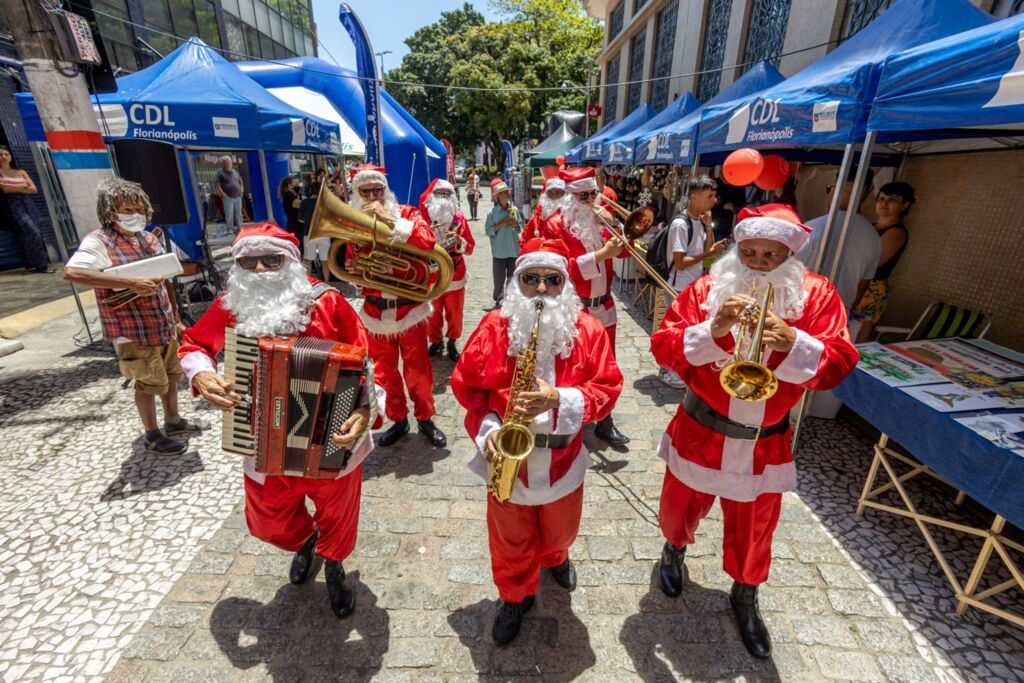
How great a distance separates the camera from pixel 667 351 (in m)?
2.34

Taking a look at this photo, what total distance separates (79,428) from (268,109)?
4.79m

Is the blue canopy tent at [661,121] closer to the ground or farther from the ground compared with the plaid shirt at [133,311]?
farther from the ground

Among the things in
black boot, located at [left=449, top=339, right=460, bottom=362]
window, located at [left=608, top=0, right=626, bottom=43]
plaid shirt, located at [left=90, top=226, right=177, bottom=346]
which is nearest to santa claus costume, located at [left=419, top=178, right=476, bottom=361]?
black boot, located at [left=449, top=339, right=460, bottom=362]

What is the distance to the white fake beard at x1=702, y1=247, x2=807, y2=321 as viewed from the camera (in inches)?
88.0

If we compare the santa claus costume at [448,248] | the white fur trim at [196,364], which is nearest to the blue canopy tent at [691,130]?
the santa claus costume at [448,248]

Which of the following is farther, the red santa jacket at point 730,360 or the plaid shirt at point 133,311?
the plaid shirt at point 133,311

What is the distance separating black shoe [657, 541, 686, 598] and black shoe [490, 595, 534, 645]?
863mm

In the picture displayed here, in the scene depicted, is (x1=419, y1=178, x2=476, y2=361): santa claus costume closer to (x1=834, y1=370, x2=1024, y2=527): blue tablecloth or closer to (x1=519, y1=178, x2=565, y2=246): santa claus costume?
(x1=519, y1=178, x2=565, y2=246): santa claus costume

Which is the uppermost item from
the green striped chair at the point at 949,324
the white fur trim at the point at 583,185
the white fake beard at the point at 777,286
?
the white fur trim at the point at 583,185

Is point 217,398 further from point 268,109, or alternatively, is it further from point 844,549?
point 268,109

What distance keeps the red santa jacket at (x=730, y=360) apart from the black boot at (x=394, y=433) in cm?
262

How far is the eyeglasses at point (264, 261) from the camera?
7.71 ft

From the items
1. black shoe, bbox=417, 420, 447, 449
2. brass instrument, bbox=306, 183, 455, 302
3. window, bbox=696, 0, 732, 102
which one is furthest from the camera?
window, bbox=696, 0, 732, 102

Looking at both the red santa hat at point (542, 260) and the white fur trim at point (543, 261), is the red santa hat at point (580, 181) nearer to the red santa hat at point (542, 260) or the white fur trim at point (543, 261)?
the red santa hat at point (542, 260)
